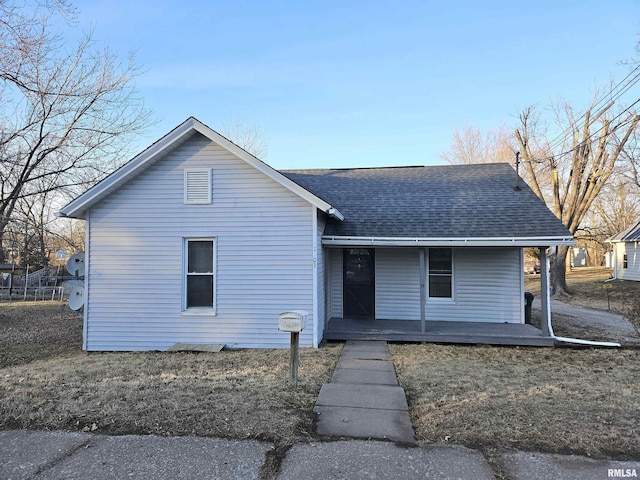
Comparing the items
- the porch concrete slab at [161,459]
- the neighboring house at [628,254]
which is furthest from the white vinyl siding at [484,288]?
the neighboring house at [628,254]

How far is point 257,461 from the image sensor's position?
340cm

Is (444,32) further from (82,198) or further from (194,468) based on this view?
(194,468)

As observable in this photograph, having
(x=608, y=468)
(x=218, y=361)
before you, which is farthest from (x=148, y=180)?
(x=608, y=468)

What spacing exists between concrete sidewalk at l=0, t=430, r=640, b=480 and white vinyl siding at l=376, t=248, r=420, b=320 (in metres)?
6.89

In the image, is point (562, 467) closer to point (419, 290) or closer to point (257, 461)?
point (257, 461)

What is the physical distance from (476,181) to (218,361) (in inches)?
351

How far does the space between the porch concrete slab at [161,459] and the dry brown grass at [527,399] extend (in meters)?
1.71

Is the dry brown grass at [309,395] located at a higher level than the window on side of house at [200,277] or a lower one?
lower

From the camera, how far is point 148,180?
28.1 ft

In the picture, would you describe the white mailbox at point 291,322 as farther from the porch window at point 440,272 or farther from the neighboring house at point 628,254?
the neighboring house at point 628,254

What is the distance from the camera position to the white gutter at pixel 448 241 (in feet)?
26.9

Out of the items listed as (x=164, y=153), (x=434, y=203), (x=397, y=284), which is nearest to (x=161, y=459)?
(x=164, y=153)

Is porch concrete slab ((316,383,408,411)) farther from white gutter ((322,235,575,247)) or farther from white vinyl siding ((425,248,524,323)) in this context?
white vinyl siding ((425,248,524,323))

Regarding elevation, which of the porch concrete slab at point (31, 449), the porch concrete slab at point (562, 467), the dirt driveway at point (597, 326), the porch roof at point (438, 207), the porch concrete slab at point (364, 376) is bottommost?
the dirt driveway at point (597, 326)
